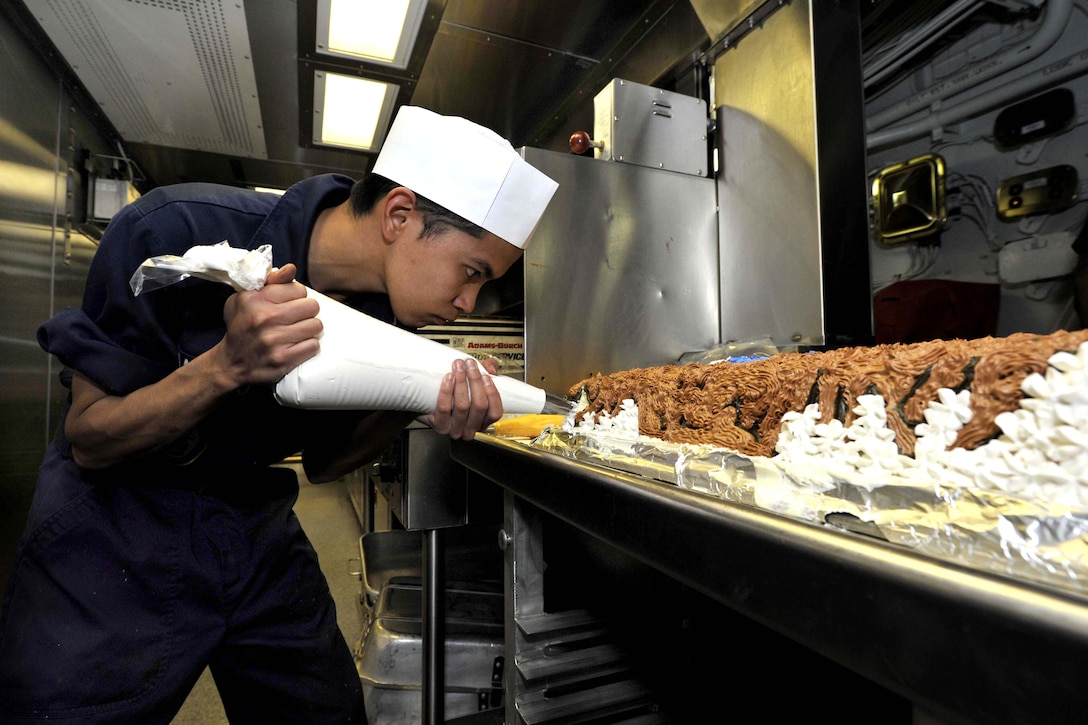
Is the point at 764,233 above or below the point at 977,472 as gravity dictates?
above

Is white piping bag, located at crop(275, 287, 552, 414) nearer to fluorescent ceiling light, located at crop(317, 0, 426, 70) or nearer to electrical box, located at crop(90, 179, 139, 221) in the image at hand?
fluorescent ceiling light, located at crop(317, 0, 426, 70)

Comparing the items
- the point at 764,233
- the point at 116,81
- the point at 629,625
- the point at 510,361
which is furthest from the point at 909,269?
the point at 116,81

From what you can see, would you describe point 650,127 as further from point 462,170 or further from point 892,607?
point 892,607

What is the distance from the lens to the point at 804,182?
5.30ft

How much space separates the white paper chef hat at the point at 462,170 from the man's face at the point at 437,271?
0.06 m

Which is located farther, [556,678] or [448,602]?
[448,602]

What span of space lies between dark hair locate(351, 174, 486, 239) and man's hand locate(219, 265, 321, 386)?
Result: 0.34 metres

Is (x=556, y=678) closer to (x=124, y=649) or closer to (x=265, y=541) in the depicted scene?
(x=265, y=541)

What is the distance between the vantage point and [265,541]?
104 centimetres

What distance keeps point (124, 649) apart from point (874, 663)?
1.05 m

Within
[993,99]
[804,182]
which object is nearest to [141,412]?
[804,182]

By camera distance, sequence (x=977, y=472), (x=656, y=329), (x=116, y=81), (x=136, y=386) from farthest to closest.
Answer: (x=116, y=81), (x=656, y=329), (x=136, y=386), (x=977, y=472)

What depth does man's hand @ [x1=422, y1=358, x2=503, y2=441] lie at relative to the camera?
90 centimetres

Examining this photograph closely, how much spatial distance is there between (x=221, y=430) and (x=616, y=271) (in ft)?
4.20
